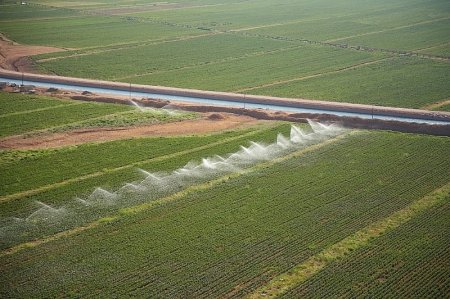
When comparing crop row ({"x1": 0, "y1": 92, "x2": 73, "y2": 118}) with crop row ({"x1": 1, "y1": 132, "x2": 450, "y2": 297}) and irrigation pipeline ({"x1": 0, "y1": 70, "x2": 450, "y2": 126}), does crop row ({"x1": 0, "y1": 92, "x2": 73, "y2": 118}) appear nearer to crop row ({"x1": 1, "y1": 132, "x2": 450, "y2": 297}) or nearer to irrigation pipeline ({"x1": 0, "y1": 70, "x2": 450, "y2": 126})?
irrigation pipeline ({"x1": 0, "y1": 70, "x2": 450, "y2": 126})

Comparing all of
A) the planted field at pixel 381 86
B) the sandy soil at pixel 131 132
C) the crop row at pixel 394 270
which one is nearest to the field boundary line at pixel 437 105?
the planted field at pixel 381 86

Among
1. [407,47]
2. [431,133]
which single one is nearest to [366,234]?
[431,133]

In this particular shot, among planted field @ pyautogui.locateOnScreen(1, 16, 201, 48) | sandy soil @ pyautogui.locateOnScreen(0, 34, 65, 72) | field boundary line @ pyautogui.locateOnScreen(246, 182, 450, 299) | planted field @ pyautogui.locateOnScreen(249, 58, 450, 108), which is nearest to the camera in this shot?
field boundary line @ pyautogui.locateOnScreen(246, 182, 450, 299)

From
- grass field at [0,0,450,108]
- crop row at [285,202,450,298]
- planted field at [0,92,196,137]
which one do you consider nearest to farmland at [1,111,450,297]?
crop row at [285,202,450,298]

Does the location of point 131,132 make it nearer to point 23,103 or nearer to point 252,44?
point 23,103

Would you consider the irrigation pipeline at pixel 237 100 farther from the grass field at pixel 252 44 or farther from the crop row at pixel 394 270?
the crop row at pixel 394 270

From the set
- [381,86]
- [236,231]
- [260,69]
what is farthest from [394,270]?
[260,69]

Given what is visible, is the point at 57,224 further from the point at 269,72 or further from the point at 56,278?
the point at 269,72
